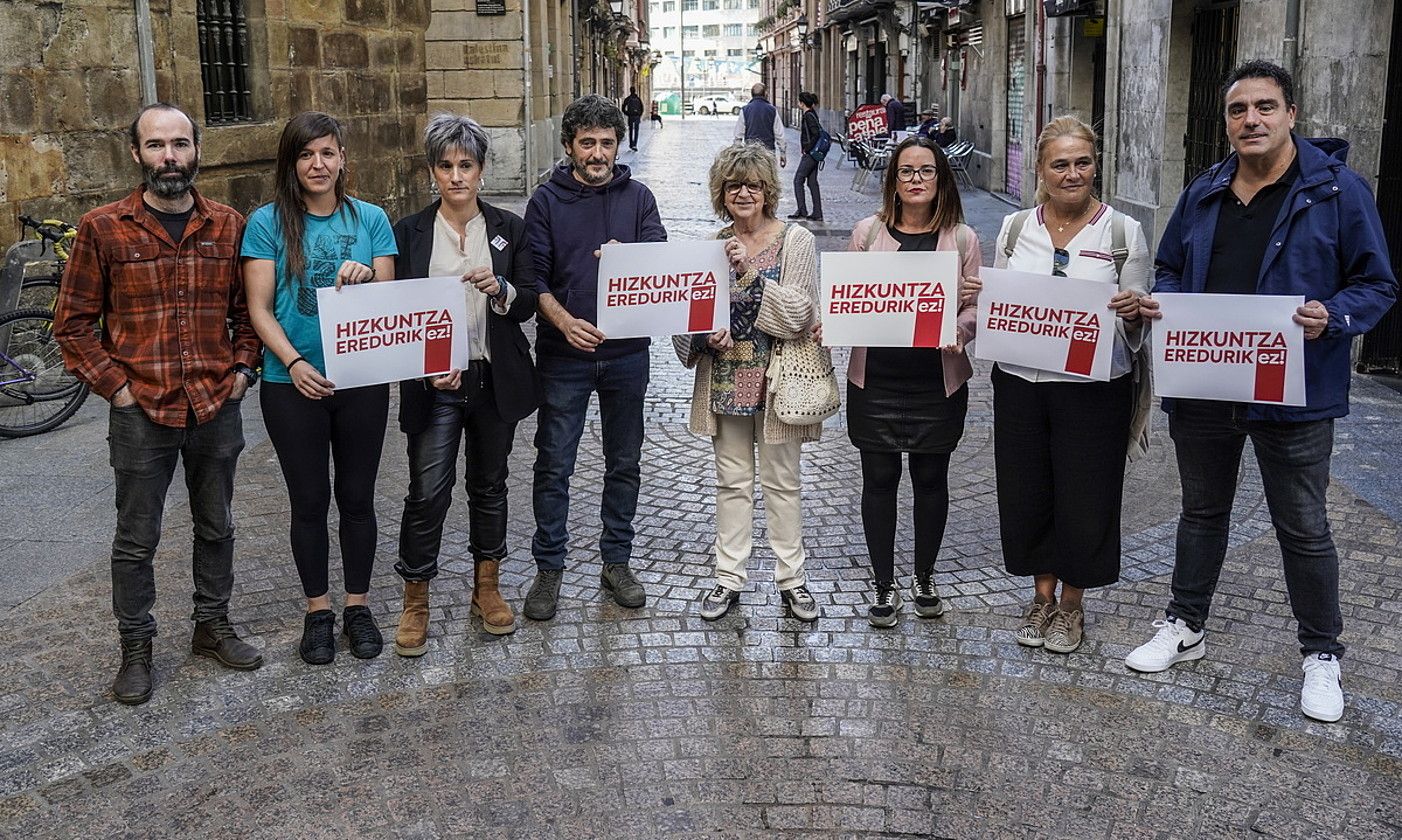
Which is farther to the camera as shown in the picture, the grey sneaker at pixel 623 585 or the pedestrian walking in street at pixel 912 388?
the grey sneaker at pixel 623 585

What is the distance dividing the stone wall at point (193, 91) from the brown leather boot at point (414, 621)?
206 inches

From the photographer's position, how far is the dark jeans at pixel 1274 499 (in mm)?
4387

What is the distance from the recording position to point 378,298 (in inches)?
179

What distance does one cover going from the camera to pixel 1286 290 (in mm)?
4281

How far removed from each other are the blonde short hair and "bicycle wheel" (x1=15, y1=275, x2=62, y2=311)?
17.3 ft

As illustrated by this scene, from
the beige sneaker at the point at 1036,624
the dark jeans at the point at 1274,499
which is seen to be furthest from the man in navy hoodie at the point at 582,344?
the dark jeans at the point at 1274,499

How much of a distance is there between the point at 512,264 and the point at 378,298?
21.2 inches

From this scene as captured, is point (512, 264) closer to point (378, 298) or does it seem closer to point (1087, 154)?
point (378, 298)

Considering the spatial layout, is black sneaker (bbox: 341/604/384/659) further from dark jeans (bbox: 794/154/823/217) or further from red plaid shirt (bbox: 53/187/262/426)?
dark jeans (bbox: 794/154/823/217)

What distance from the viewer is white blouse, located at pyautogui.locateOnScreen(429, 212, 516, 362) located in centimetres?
477

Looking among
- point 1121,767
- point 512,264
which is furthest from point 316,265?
point 1121,767

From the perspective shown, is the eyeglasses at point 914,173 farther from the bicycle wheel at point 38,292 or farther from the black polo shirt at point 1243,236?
the bicycle wheel at point 38,292

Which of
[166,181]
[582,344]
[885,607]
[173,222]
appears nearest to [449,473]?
[582,344]

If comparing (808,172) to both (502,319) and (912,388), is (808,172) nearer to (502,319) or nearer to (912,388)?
(912,388)
